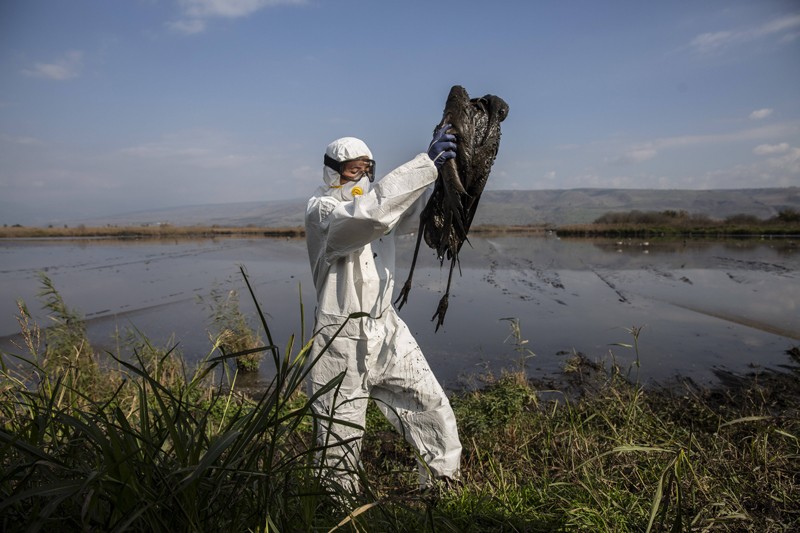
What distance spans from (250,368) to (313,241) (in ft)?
14.8

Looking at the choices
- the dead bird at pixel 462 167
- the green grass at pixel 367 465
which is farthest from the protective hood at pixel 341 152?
the green grass at pixel 367 465

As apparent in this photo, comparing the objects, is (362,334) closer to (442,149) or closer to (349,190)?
(349,190)

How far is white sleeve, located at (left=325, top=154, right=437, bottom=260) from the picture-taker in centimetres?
272

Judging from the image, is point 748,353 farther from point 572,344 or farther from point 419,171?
point 419,171

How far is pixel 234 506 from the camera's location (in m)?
1.54

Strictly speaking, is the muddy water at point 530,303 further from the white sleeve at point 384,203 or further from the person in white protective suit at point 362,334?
the white sleeve at point 384,203

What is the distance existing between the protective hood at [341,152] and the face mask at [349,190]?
0.17 ft

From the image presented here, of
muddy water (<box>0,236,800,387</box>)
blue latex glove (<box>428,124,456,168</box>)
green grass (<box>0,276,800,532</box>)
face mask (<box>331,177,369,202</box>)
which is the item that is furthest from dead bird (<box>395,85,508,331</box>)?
muddy water (<box>0,236,800,387</box>)

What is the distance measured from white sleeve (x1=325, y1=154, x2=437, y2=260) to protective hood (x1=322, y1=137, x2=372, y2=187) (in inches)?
20.7

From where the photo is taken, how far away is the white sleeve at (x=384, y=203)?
8.94 feet

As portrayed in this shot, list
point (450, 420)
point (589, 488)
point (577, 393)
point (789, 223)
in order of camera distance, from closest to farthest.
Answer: point (589, 488) → point (450, 420) → point (577, 393) → point (789, 223)

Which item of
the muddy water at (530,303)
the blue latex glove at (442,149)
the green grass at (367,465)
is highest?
the blue latex glove at (442,149)

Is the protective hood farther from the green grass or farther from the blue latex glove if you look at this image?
the green grass

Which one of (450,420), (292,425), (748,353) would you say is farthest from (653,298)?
(292,425)
